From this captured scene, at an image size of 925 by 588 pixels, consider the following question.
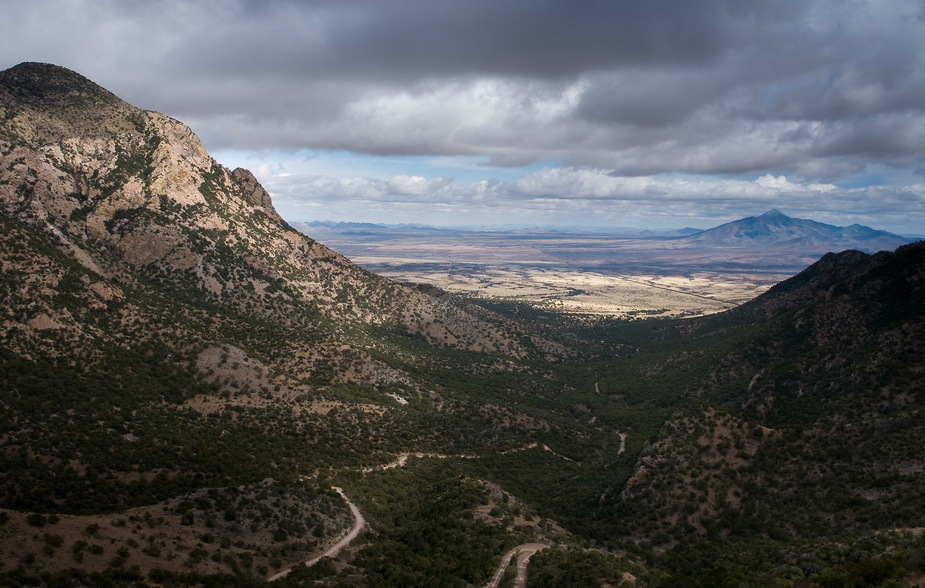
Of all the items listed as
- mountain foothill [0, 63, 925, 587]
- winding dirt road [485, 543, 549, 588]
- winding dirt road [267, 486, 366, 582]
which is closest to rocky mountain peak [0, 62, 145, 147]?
mountain foothill [0, 63, 925, 587]

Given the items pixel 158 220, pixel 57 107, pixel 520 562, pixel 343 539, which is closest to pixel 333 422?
pixel 343 539

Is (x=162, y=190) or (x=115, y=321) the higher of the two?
(x=162, y=190)

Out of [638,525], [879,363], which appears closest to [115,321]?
[638,525]

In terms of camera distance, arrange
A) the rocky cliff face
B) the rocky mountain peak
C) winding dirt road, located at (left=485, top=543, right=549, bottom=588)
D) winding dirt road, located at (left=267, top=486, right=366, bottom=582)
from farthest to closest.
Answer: the rocky mountain peak
the rocky cliff face
winding dirt road, located at (left=267, top=486, right=366, bottom=582)
winding dirt road, located at (left=485, top=543, right=549, bottom=588)

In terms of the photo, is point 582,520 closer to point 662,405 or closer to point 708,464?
point 708,464

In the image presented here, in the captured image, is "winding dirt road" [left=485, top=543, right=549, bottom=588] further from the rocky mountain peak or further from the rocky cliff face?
the rocky mountain peak

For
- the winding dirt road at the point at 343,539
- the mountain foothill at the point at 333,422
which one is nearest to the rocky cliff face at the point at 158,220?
the mountain foothill at the point at 333,422

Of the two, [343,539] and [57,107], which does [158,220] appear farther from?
[343,539]
